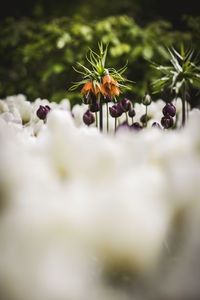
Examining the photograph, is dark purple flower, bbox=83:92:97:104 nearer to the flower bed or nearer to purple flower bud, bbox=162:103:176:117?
purple flower bud, bbox=162:103:176:117

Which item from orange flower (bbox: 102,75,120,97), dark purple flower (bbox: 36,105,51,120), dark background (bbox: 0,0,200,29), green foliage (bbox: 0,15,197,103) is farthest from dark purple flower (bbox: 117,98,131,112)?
dark background (bbox: 0,0,200,29)

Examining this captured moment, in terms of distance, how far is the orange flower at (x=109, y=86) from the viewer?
558mm

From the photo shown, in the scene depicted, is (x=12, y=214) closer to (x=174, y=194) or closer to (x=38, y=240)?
(x=38, y=240)

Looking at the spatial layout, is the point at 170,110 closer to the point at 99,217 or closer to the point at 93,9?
the point at 99,217

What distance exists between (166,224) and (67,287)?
4.5 inches

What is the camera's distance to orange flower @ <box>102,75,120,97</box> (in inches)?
22.0

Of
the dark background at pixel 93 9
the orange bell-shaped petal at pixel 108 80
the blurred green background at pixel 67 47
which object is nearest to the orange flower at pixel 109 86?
the orange bell-shaped petal at pixel 108 80

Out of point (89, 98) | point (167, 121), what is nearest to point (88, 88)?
point (89, 98)

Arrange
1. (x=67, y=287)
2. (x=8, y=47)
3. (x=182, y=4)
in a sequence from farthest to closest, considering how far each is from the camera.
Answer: (x=182, y=4)
(x=8, y=47)
(x=67, y=287)

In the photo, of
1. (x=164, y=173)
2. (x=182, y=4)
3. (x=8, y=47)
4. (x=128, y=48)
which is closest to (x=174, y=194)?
(x=164, y=173)

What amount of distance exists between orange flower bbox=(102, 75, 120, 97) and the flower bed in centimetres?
26

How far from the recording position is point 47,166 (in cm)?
30

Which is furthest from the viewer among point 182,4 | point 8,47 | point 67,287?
point 182,4

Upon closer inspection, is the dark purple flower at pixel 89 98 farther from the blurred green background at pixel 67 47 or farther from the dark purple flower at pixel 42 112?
the blurred green background at pixel 67 47
